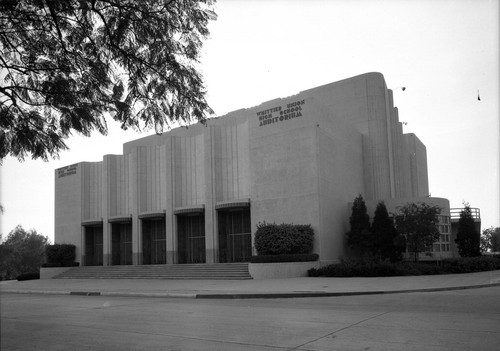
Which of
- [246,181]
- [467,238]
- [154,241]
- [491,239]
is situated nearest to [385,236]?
[467,238]

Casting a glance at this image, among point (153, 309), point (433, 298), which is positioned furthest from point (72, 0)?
point (433, 298)

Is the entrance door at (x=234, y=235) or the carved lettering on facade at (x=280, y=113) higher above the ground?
the carved lettering on facade at (x=280, y=113)

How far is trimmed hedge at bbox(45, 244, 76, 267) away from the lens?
4603 centimetres

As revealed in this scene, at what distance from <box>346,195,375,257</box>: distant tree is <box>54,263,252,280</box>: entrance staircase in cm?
827

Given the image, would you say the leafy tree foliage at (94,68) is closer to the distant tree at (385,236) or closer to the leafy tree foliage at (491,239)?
the distant tree at (385,236)

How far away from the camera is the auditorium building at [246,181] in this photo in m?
33.7

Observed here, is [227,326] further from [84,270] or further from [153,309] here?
[84,270]

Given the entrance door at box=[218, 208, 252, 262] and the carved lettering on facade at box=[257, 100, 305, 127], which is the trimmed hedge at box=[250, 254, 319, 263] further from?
the carved lettering on facade at box=[257, 100, 305, 127]

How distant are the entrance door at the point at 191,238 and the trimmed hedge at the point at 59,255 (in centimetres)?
1207

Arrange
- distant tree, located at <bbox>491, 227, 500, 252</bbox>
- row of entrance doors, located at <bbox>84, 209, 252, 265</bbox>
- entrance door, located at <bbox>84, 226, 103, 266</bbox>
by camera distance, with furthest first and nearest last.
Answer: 1. distant tree, located at <bbox>491, 227, 500, 252</bbox>
2. entrance door, located at <bbox>84, 226, 103, 266</bbox>
3. row of entrance doors, located at <bbox>84, 209, 252, 265</bbox>

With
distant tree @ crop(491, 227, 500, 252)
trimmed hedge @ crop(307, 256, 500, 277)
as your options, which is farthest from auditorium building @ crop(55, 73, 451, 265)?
distant tree @ crop(491, 227, 500, 252)

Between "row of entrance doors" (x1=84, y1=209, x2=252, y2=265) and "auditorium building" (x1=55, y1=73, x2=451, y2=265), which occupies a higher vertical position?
"auditorium building" (x1=55, y1=73, x2=451, y2=265)

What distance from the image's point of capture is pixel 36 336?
9.57 m

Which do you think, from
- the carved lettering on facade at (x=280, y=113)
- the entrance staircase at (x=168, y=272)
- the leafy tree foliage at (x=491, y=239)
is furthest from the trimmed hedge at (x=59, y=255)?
the leafy tree foliage at (x=491, y=239)
